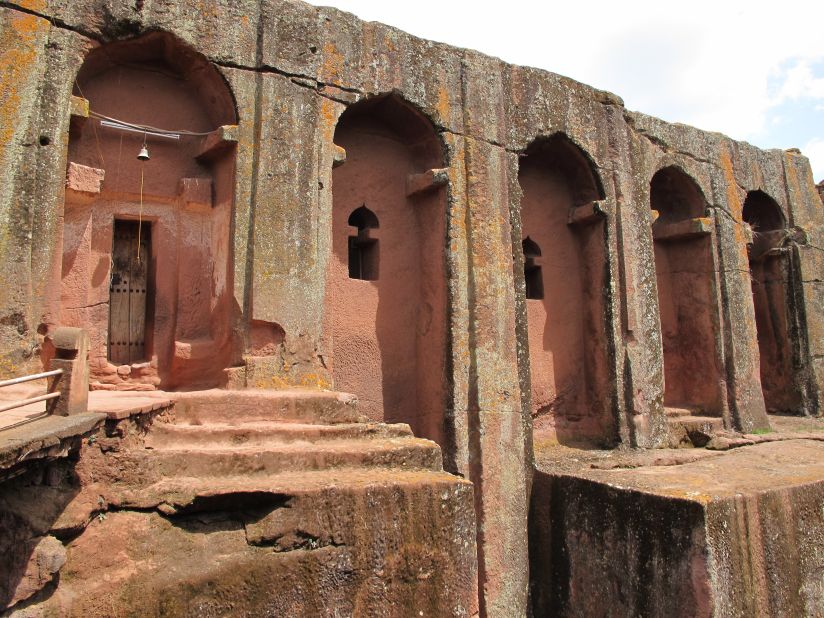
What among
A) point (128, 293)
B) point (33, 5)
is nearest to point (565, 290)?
point (128, 293)

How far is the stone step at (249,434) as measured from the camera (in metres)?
4.62

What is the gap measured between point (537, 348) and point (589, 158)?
2343mm

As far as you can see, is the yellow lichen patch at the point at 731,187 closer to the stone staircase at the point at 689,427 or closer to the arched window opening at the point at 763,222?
the arched window opening at the point at 763,222

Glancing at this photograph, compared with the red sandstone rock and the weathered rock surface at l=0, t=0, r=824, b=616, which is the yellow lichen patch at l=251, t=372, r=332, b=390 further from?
the red sandstone rock

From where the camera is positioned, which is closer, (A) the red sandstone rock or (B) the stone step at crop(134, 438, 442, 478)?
(B) the stone step at crop(134, 438, 442, 478)

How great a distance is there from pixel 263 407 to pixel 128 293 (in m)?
1.99

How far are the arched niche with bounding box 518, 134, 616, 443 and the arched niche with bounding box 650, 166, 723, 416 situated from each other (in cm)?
158

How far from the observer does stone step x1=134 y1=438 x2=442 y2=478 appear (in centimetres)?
433

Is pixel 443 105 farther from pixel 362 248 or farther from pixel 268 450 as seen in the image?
pixel 268 450

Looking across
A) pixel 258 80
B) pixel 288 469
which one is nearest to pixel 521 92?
pixel 258 80

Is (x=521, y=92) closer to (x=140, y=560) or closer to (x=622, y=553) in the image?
(x=622, y=553)

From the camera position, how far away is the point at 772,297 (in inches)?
443

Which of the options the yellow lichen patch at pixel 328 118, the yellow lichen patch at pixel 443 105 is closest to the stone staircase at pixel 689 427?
the yellow lichen patch at pixel 443 105

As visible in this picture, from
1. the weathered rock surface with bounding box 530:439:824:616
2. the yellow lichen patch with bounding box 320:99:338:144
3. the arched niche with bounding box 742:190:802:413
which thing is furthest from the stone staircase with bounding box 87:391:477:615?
the arched niche with bounding box 742:190:802:413
